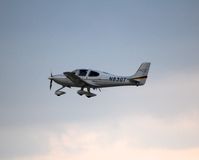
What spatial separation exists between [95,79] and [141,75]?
165 inches

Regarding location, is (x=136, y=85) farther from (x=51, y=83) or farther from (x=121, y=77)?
(x=51, y=83)

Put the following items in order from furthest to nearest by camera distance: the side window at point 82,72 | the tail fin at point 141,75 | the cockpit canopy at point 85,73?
the side window at point 82,72
the cockpit canopy at point 85,73
the tail fin at point 141,75

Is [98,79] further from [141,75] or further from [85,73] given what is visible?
[141,75]

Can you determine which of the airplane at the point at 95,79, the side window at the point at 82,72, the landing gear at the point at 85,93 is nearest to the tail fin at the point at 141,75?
the airplane at the point at 95,79

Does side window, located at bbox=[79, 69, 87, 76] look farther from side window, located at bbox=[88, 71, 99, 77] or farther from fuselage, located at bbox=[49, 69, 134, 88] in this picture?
side window, located at bbox=[88, 71, 99, 77]

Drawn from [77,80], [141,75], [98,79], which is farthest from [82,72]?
[141,75]

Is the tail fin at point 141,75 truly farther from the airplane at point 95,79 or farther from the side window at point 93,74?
the side window at point 93,74

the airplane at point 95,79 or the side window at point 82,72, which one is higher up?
the side window at point 82,72

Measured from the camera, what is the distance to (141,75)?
10962 cm

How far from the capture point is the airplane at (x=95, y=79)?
109438 mm

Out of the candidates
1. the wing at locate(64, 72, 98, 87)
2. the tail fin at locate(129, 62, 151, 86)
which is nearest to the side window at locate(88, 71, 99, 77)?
the wing at locate(64, 72, 98, 87)

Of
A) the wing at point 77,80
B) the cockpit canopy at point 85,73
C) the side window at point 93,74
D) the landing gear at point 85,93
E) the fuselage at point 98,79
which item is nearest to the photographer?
the fuselage at point 98,79

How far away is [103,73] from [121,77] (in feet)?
6.54

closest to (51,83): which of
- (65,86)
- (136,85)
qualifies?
(65,86)
